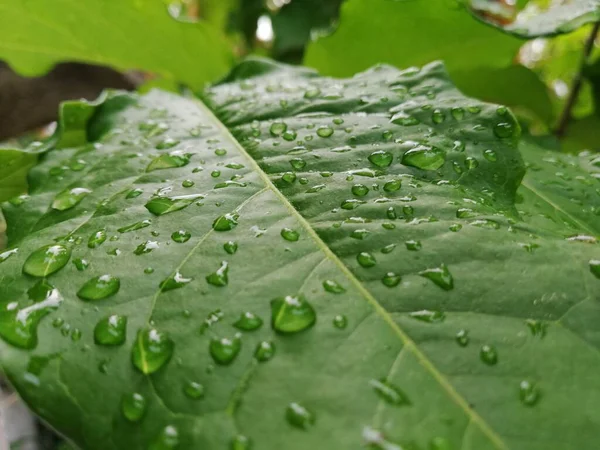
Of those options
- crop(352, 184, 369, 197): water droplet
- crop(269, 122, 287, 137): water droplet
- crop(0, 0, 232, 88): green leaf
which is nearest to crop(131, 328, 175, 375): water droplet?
crop(352, 184, 369, 197): water droplet

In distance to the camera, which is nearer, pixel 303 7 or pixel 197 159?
pixel 197 159

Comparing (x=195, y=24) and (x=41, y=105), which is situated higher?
(x=195, y=24)

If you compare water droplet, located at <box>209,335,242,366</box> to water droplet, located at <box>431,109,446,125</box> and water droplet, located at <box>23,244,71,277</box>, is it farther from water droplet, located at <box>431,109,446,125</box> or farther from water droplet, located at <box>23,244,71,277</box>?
water droplet, located at <box>431,109,446,125</box>

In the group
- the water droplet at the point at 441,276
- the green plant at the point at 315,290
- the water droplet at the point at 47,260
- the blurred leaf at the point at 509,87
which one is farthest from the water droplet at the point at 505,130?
the blurred leaf at the point at 509,87

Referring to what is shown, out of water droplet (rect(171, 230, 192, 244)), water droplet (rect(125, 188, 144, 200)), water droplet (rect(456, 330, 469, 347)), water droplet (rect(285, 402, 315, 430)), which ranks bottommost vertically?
water droplet (rect(125, 188, 144, 200))

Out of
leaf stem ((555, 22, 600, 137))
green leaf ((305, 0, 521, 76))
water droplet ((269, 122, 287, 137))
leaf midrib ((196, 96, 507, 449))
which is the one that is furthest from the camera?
leaf stem ((555, 22, 600, 137))

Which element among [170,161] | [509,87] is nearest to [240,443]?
[170,161]

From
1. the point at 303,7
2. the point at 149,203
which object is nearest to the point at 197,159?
the point at 149,203

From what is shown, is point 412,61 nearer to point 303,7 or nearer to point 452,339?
A: point 303,7
